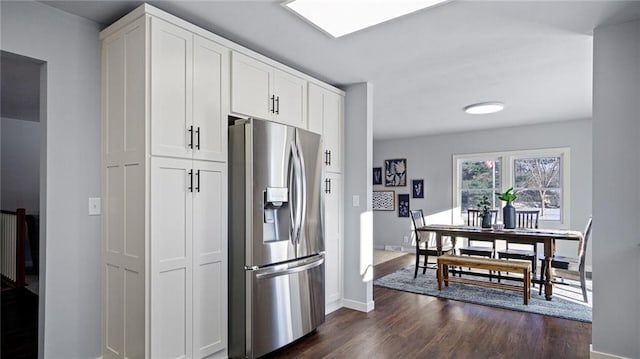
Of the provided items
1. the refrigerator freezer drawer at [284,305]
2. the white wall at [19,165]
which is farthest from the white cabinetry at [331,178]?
the white wall at [19,165]

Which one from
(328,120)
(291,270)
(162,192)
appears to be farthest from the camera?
(328,120)

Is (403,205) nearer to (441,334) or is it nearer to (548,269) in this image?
(548,269)

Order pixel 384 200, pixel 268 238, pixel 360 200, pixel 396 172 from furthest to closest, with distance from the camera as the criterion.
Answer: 1. pixel 384 200
2. pixel 396 172
3. pixel 360 200
4. pixel 268 238

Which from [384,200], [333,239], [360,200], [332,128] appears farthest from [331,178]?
[384,200]

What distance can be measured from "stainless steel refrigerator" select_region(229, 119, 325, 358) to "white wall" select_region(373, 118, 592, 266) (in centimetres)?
481

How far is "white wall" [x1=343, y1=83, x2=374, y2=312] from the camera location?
3680 millimetres

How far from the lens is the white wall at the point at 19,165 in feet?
19.0

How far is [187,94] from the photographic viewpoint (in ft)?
7.55

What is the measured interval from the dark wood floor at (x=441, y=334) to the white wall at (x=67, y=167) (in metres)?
1.39

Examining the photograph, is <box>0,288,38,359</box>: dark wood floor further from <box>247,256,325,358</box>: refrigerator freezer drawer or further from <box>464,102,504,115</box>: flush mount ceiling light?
<box>464,102,504,115</box>: flush mount ceiling light

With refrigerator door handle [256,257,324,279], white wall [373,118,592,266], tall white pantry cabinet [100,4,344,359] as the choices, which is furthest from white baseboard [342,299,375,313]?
white wall [373,118,592,266]

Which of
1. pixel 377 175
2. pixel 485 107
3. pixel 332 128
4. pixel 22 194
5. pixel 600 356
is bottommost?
pixel 600 356

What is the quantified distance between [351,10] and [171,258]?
1.95m

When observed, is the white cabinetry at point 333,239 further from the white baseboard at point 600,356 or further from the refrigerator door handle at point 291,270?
the white baseboard at point 600,356
